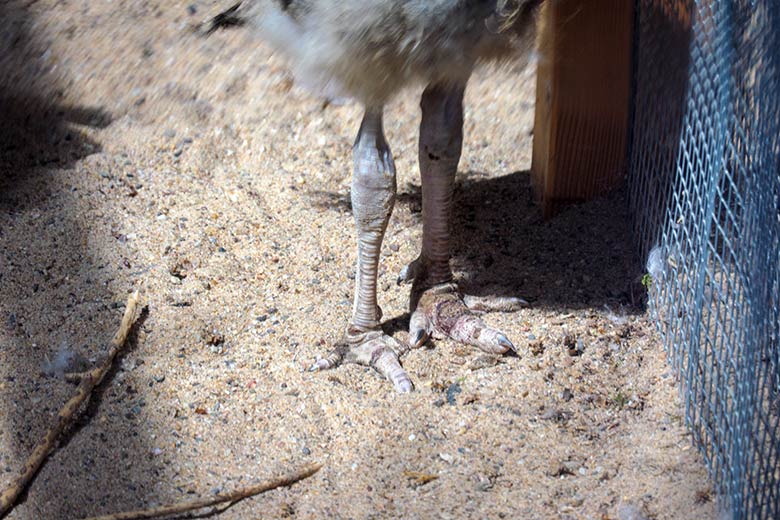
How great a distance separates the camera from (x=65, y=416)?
2852 mm

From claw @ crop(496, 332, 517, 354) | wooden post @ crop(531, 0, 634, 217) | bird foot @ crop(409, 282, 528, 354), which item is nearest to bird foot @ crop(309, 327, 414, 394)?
bird foot @ crop(409, 282, 528, 354)

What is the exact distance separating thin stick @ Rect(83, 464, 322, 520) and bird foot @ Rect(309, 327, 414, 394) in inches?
18.2

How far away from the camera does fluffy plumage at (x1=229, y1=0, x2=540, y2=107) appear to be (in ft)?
8.31

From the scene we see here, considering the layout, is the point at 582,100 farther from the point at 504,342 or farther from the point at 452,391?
the point at 452,391

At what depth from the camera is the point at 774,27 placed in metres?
2.26

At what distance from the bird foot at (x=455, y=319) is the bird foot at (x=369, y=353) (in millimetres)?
113

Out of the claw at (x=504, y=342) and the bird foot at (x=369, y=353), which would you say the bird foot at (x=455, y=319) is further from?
the bird foot at (x=369, y=353)

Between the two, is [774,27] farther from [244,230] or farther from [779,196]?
[244,230]

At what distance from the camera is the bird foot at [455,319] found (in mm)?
3172

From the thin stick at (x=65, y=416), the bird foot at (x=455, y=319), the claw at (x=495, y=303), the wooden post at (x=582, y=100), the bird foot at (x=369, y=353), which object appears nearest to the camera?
the thin stick at (x=65, y=416)

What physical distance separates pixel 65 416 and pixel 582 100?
2.18m

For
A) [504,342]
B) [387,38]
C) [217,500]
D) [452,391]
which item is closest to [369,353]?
[452,391]

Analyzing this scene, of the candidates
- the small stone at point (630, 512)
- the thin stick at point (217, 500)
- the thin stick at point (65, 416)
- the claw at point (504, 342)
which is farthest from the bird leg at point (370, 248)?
the small stone at point (630, 512)

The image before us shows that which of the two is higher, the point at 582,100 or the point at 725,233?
the point at 582,100
